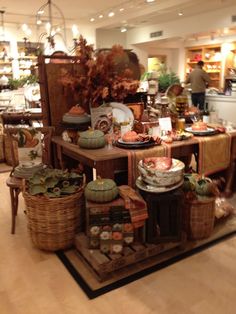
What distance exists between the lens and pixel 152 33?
913 cm

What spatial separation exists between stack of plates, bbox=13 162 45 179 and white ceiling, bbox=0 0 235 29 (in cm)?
517

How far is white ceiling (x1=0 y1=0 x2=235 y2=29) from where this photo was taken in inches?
263

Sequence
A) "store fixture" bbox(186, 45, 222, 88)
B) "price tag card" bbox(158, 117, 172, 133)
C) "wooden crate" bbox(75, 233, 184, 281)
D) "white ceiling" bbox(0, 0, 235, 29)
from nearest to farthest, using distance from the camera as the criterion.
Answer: "wooden crate" bbox(75, 233, 184, 281)
"price tag card" bbox(158, 117, 172, 133)
"white ceiling" bbox(0, 0, 235, 29)
"store fixture" bbox(186, 45, 222, 88)

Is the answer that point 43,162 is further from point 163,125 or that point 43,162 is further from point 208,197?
point 208,197

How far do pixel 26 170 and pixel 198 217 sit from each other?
4.89 ft

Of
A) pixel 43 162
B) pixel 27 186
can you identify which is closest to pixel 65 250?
pixel 27 186

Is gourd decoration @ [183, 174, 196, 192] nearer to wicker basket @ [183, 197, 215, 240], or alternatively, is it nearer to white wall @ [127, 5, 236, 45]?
wicker basket @ [183, 197, 215, 240]

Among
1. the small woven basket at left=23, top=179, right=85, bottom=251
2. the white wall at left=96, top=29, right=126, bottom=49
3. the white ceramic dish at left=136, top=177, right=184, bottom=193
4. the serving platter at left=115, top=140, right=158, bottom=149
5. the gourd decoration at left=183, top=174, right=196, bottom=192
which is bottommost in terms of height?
the small woven basket at left=23, top=179, right=85, bottom=251

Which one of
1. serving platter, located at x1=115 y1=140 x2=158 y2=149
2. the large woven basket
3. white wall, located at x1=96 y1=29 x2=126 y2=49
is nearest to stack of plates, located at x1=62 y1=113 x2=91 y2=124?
serving platter, located at x1=115 y1=140 x2=158 y2=149

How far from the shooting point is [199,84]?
762 cm

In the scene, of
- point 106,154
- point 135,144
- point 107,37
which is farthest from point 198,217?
point 107,37

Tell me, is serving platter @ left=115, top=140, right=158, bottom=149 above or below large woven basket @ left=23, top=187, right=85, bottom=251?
above

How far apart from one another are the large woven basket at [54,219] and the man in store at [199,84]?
5992mm

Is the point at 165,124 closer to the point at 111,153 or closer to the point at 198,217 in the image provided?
the point at 111,153
